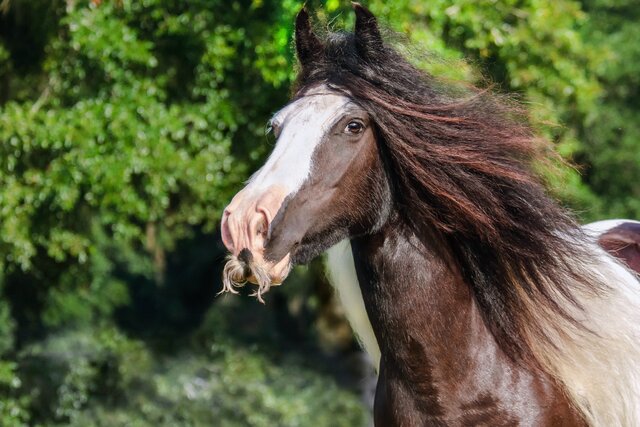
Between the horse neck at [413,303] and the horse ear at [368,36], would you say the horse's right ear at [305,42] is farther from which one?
the horse neck at [413,303]

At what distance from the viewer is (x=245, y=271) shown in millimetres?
3215

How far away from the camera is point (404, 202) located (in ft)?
11.8

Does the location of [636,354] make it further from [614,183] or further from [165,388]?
[614,183]

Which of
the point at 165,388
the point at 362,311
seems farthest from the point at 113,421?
the point at 362,311

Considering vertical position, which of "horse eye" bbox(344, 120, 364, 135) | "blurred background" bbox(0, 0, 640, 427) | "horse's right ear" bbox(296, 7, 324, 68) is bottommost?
"blurred background" bbox(0, 0, 640, 427)

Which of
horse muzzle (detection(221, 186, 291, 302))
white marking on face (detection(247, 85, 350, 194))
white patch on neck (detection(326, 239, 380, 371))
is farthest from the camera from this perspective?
white patch on neck (detection(326, 239, 380, 371))

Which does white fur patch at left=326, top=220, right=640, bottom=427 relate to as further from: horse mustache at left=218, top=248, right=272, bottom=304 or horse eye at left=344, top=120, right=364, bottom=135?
horse mustache at left=218, top=248, right=272, bottom=304

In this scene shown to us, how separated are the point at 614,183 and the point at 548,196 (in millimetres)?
13646

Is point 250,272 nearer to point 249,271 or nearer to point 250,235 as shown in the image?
point 249,271

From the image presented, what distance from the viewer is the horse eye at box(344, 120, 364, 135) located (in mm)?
3434

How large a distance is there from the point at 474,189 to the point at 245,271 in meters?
0.89

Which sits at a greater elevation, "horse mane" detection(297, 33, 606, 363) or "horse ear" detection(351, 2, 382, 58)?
"horse ear" detection(351, 2, 382, 58)

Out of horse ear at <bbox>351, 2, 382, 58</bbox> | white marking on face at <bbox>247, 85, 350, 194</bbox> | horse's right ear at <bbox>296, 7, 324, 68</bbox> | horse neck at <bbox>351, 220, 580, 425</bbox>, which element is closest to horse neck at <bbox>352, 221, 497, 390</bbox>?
horse neck at <bbox>351, 220, 580, 425</bbox>

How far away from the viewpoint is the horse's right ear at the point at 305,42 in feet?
12.5
